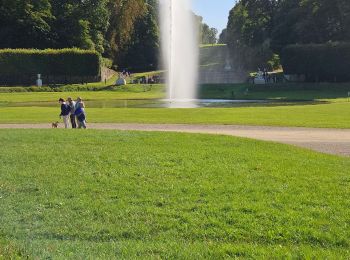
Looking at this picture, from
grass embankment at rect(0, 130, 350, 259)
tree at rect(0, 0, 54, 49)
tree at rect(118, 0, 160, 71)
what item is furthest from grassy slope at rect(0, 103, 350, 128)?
tree at rect(118, 0, 160, 71)

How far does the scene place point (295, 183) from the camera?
947cm

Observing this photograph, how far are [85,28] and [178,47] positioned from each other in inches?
858

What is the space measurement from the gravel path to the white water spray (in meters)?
28.8

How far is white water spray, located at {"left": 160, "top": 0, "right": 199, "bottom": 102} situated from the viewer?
5288 cm

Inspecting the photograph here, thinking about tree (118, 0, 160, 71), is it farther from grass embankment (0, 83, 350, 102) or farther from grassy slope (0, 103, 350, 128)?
grassy slope (0, 103, 350, 128)

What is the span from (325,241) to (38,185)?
16.7ft

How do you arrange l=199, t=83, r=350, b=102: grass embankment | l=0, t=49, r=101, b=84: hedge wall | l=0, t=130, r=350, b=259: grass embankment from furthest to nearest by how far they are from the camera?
l=0, t=49, r=101, b=84: hedge wall, l=199, t=83, r=350, b=102: grass embankment, l=0, t=130, r=350, b=259: grass embankment

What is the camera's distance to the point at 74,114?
75.9 ft

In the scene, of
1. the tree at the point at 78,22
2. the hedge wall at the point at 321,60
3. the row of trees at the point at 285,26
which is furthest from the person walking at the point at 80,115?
the tree at the point at 78,22

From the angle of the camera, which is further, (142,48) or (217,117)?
(142,48)

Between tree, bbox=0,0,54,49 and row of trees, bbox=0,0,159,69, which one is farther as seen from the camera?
row of trees, bbox=0,0,159,69

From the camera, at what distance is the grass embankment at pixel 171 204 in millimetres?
6273

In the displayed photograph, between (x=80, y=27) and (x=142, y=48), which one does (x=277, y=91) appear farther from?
(x=142, y=48)

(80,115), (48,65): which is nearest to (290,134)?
(80,115)
